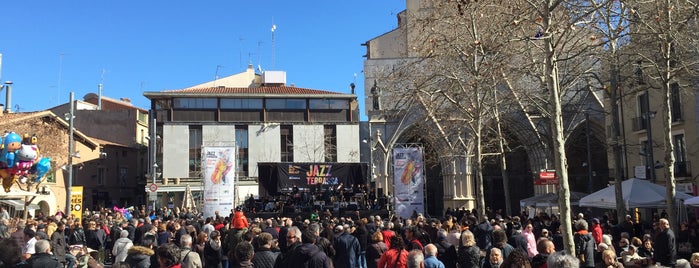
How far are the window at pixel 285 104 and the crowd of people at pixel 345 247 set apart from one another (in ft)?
86.3

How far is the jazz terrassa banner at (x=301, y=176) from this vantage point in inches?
1112

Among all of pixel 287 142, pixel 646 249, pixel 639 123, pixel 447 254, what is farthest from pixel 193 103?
pixel 646 249

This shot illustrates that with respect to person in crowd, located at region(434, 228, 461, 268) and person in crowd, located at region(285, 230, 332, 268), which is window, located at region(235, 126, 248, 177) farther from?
person in crowd, located at region(285, 230, 332, 268)

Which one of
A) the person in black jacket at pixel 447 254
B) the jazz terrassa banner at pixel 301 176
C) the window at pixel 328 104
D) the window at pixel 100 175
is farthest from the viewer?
the window at pixel 100 175

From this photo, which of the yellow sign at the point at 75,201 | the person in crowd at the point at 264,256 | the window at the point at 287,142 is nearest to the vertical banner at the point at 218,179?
the yellow sign at the point at 75,201

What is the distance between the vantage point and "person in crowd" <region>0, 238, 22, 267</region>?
582 centimetres

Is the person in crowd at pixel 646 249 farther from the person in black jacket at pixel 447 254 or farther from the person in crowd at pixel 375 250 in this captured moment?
the person in crowd at pixel 375 250

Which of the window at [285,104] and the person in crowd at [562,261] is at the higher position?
the window at [285,104]

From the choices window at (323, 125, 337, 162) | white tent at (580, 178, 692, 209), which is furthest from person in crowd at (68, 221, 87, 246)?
window at (323, 125, 337, 162)

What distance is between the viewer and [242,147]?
40.7 metres

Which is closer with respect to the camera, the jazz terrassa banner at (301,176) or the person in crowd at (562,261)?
the person in crowd at (562,261)

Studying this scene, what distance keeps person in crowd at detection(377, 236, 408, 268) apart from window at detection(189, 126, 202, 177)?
3410cm

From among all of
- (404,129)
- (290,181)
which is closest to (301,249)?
(290,181)

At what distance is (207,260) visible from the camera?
10148 millimetres
